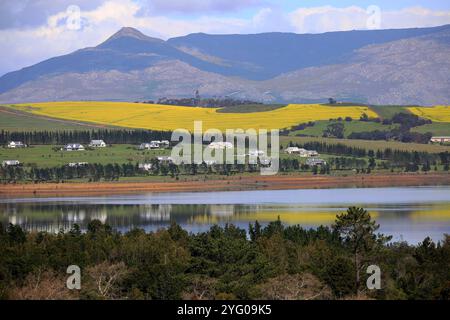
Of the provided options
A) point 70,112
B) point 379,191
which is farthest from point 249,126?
point 379,191

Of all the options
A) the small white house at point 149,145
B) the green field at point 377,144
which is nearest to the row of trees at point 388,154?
the green field at point 377,144

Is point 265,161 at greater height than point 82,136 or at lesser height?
lesser

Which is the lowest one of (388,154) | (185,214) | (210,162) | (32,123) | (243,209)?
(185,214)

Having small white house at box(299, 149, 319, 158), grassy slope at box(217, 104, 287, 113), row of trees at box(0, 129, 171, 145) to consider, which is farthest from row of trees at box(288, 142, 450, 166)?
grassy slope at box(217, 104, 287, 113)

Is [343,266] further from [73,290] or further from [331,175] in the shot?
[331,175]

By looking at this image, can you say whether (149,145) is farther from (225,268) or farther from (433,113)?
(225,268)

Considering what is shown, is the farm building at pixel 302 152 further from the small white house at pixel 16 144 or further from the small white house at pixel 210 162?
the small white house at pixel 16 144

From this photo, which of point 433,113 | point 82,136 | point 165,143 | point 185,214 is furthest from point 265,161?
point 433,113
